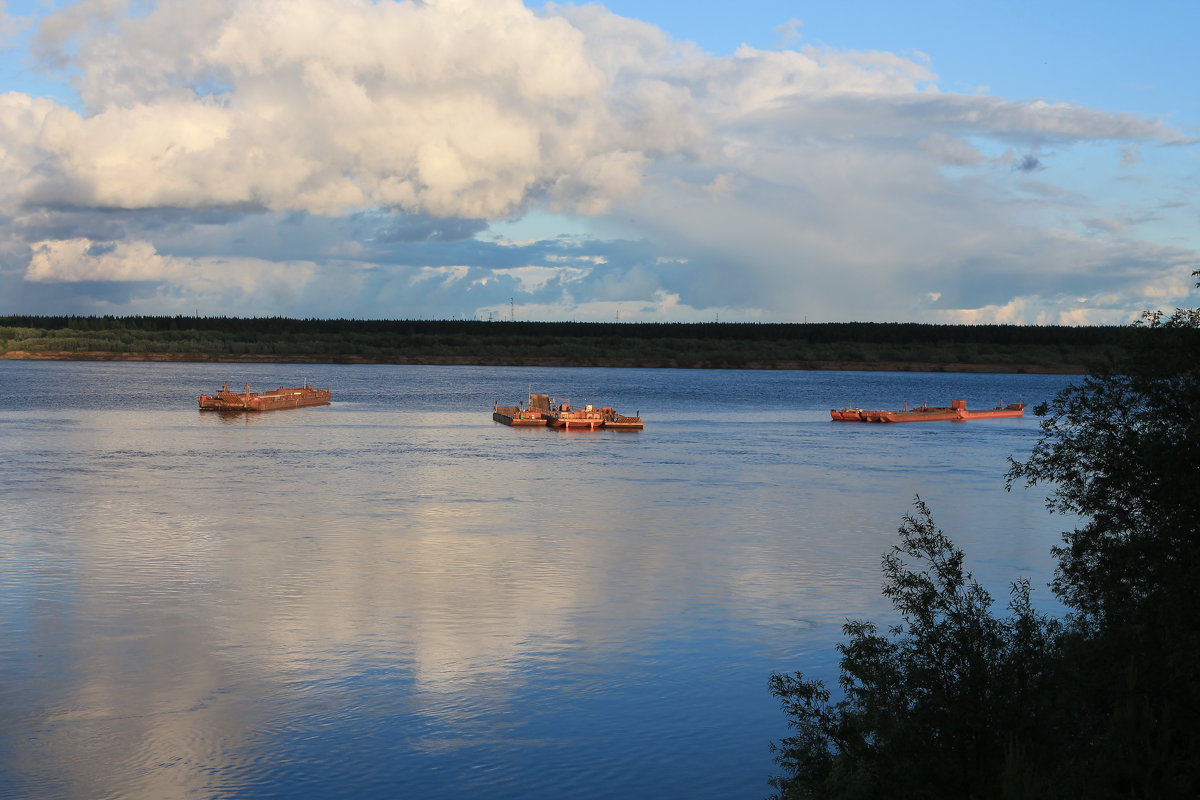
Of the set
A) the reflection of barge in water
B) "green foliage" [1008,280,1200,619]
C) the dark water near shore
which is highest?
"green foliage" [1008,280,1200,619]

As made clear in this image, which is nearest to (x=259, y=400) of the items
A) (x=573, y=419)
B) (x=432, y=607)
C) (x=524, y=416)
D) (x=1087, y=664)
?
(x=524, y=416)

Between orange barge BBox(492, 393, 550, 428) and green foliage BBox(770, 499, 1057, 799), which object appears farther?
orange barge BBox(492, 393, 550, 428)

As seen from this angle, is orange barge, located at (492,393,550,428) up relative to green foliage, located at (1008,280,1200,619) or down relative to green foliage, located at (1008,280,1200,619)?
down

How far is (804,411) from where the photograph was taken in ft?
347

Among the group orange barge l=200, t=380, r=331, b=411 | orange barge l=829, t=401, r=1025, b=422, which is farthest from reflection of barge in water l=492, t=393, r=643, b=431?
orange barge l=200, t=380, r=331, b=411

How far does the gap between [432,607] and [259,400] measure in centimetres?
7319

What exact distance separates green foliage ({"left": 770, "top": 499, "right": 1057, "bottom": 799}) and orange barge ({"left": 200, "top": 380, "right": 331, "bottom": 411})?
81.1 meters

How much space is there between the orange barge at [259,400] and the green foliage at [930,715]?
8112 cm

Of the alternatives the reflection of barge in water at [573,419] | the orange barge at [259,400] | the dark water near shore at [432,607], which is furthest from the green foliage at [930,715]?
the orange barge at [259,400]

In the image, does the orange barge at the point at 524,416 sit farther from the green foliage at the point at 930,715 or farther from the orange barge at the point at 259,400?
the green foliage at the point at 930,715

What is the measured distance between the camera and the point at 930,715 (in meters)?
13.5

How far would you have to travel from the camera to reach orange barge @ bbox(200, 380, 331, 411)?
299 feet

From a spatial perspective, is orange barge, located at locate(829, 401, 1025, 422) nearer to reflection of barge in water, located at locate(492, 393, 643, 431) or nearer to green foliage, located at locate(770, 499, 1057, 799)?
reflection of barge in water, located at locate(492, 393, 643, 431)

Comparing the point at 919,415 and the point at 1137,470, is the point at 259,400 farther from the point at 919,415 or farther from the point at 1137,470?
the point at 1137,470
